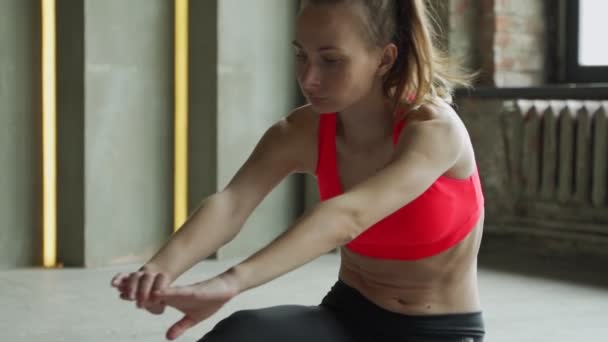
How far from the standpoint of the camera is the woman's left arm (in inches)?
53.1

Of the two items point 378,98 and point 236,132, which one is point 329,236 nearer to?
point 378,98

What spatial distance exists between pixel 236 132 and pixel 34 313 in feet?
5.90

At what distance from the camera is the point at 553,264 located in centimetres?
487

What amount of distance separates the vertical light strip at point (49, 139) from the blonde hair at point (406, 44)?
3.35m

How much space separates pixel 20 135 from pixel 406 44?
3.39 m

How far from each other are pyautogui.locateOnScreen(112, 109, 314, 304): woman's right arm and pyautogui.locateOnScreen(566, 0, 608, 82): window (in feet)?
12.8

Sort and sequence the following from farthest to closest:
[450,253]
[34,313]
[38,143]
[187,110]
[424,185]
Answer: [187,110]
[38,143]
[34,313]
[450,253]
[424,185]

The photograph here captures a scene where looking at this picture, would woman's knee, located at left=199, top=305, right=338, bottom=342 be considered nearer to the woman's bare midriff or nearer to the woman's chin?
the woman's bare midriff

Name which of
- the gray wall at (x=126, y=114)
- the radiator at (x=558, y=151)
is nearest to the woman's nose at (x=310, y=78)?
the gray wall at (x=126, y=114)

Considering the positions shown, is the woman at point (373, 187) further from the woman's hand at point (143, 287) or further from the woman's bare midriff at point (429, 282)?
the woman's hand at point (143, 287)

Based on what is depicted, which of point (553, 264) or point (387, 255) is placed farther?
point (553, 264)

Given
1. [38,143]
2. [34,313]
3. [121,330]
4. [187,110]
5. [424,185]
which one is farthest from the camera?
[187,110]

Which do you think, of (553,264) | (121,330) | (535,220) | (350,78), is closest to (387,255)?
(350,78)

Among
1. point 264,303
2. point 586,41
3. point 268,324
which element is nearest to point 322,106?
point 268,324
